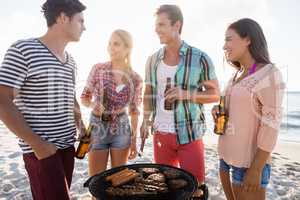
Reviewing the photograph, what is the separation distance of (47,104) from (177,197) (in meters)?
1.50

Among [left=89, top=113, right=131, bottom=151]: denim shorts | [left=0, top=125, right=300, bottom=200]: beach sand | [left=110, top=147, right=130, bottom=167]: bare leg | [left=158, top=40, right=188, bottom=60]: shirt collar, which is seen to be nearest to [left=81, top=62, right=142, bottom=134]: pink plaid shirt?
[left=89, top=113, right=131, bottom=151]: denim shorts

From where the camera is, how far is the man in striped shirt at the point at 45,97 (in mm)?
2299

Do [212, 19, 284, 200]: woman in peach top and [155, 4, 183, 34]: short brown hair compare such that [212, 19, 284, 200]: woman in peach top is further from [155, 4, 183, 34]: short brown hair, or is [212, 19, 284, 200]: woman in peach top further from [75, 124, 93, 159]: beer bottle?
[75, 124, 93, 159]: beer bottle

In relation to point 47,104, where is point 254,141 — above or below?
below

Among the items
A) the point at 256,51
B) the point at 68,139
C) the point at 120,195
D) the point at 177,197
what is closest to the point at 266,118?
the point at 256,51

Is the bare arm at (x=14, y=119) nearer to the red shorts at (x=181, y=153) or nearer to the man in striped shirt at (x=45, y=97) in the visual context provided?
the man in striped shirt at (x=45, y=97)

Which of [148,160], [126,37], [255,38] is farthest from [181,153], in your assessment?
[148,160]

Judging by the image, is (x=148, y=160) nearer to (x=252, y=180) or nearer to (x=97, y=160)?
(x=97, y=160)

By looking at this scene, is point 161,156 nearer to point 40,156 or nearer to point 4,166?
point 40,156

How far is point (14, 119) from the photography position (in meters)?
2.25

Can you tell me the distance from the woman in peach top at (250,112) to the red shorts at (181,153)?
1.43 feet

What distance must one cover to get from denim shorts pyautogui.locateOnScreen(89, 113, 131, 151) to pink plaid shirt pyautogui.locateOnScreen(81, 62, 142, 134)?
0.34ft

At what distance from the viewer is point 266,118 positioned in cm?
271

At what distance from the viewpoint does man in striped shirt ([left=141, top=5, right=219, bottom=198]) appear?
3699mm
